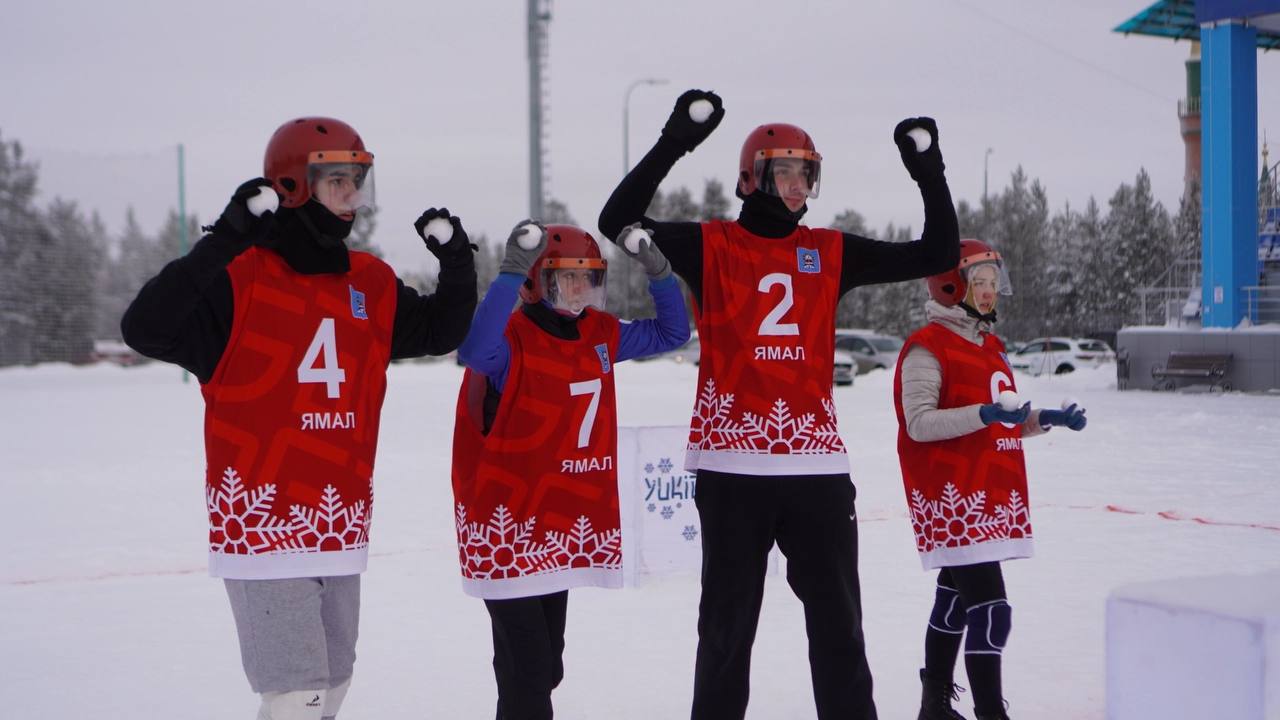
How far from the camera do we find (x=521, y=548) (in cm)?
362

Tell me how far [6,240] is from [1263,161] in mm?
40657

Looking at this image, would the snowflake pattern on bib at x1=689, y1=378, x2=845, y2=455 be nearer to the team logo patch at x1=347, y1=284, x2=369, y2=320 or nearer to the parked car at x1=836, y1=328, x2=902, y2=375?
the team logo patch at x1=347, y1=284, x2=369, y2=320

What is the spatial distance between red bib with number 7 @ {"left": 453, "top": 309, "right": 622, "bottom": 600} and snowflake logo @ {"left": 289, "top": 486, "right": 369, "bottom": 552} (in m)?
0.50

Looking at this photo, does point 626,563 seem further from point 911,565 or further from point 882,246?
point 882,246

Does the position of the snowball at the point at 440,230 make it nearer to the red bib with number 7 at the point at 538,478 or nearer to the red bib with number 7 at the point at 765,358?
the red bib with number 7 at the point at 538,478

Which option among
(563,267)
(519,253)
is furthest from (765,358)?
(519,253)

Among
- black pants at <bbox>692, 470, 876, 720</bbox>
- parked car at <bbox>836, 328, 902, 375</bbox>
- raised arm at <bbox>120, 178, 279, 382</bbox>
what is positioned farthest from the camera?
parked car at <bbox>836, 328, 902, 375</bbox>

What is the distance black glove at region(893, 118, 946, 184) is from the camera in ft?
12.3

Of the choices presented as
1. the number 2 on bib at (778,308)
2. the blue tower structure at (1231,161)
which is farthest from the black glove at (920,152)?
the blue tower structure at (1231,161)

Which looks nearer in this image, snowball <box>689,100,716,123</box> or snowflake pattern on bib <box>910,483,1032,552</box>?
snowball <box>689,100,716,123</box>

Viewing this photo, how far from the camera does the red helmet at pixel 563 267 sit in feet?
12.3

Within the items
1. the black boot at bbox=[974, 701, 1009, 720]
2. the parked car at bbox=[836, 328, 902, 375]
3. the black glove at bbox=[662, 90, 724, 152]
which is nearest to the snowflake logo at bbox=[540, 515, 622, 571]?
the black glove at bbox=[662, 90, 724, 152]

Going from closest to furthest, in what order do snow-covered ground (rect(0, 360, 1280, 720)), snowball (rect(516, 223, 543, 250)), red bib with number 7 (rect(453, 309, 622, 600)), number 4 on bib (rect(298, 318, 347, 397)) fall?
number 4 on bib (rect(298, 318, 347, 397))
snowball (rect(516, 223, 543, 250))
red bib with number 7 (rect(453, 309, 622, 600))
snow-covered ground (rect(0, 360, 1280, 720))

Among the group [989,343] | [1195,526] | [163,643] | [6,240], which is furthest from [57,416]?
[6,240]
